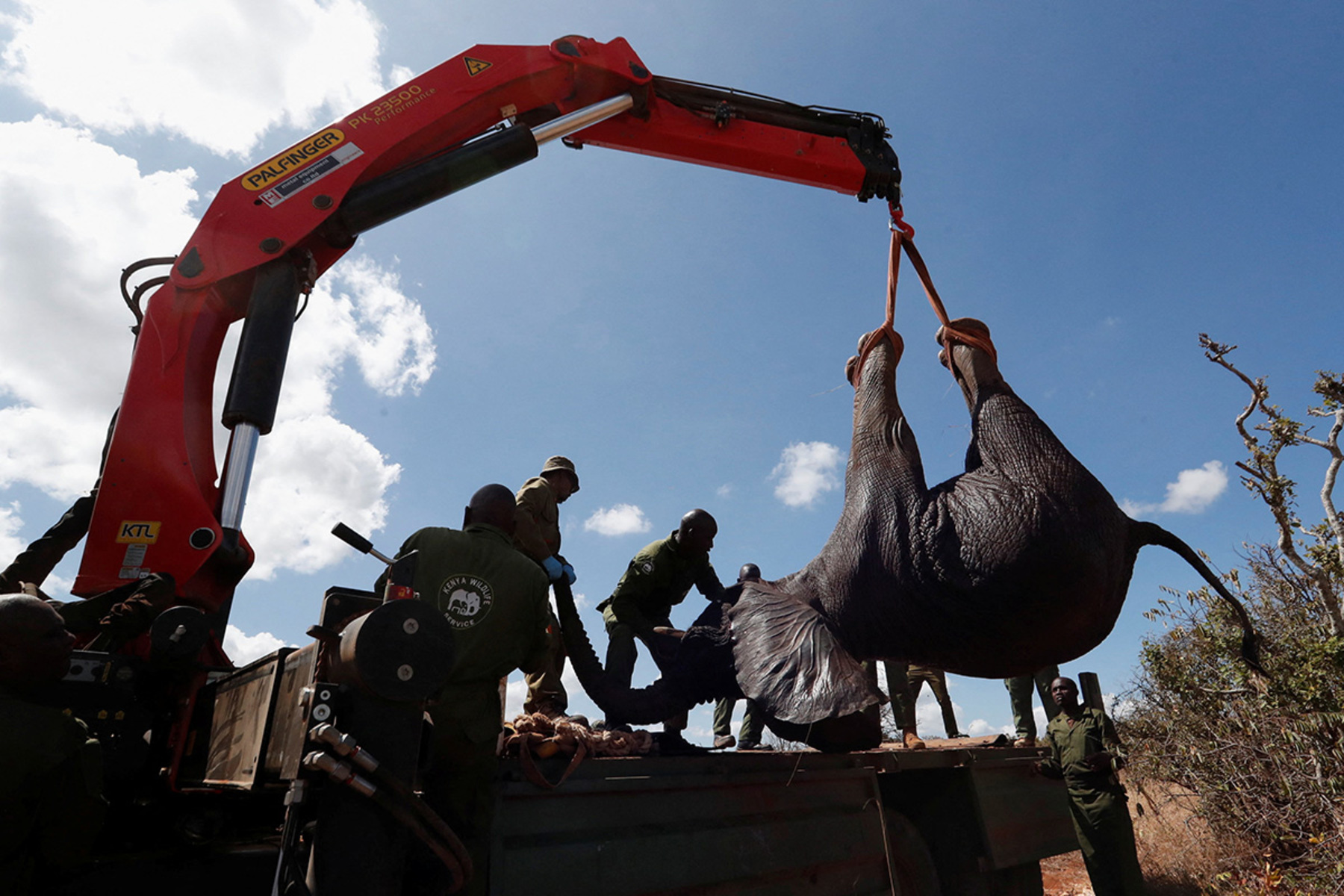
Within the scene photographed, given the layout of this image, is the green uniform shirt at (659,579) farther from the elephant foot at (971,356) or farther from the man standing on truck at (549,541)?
the elephant foot at (971,356)

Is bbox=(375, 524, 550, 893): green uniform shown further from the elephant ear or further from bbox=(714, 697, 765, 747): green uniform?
bbox=(714, 697, 765, 747): green uniform

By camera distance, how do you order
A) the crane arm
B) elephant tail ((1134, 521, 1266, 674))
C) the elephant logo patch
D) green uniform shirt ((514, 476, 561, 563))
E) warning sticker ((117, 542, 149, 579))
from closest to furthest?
the elephant logo patch → warning sticker ((117, 542, 149, 579)) → the crane arm → elephant tail ((1134, 521, 1266, 674)) → green uniform shirt ((514, 476, 561, 563))

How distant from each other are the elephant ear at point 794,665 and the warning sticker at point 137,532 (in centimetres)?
264

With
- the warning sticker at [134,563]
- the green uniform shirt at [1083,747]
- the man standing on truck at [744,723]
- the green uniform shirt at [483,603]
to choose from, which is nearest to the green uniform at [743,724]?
the man standing on truck at [744,723]

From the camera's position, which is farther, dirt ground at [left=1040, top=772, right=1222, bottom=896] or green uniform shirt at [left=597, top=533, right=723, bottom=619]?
dirt ground at [left=1040, top=772, right=1222, bottom=896]

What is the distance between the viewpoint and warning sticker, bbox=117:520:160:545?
308 cm

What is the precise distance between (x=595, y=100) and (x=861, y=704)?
13.9ft

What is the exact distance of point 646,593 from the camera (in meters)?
4.95

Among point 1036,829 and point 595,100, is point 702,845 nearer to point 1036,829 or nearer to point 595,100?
point 1036,829

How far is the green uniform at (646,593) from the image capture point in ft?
16.0

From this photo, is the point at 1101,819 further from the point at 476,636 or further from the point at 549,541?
the point at 476,636

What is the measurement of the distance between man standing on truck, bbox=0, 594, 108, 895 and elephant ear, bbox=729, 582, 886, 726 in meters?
2.38

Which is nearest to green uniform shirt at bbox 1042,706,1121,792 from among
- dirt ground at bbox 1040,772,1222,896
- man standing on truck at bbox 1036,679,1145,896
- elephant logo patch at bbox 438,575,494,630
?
man standing on truck at bbox 1036,679,1145,896

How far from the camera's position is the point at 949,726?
7.31 metres
